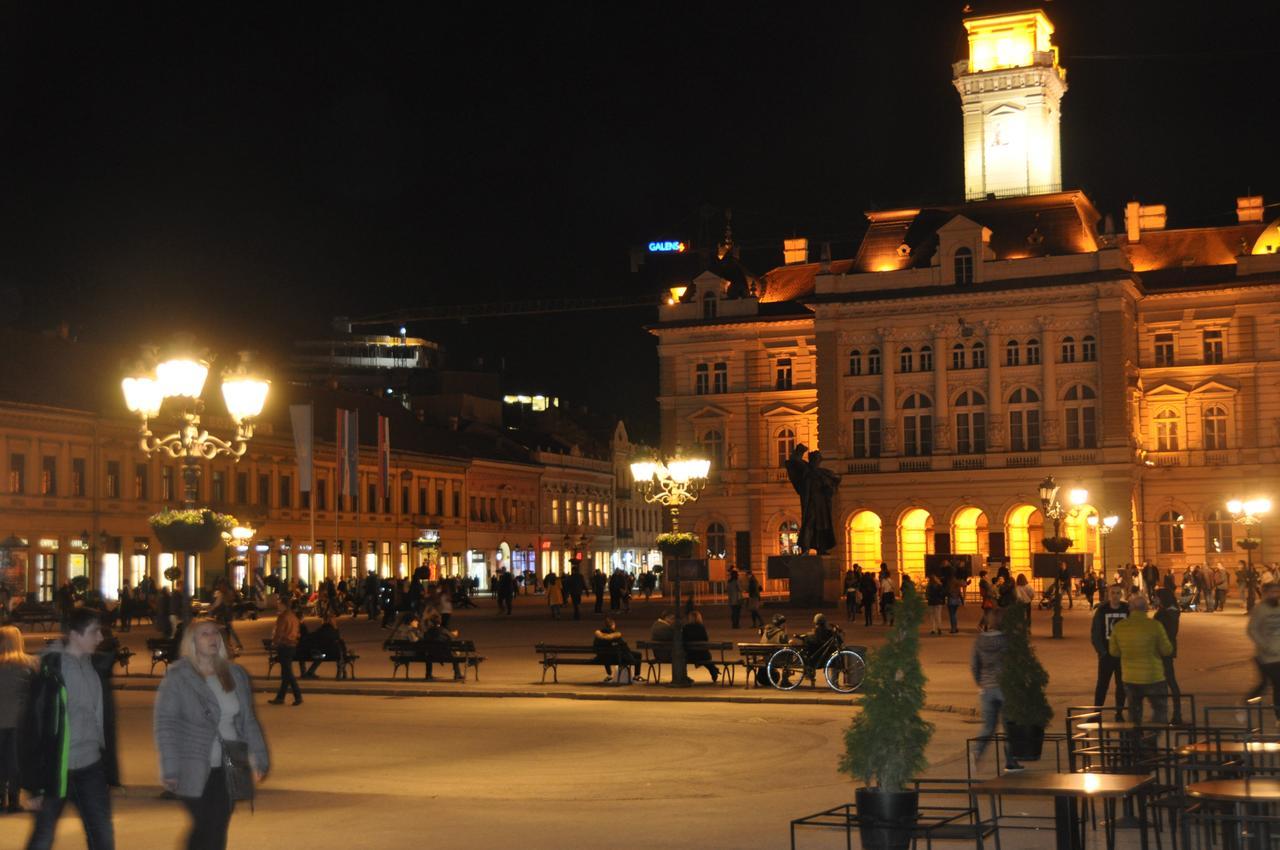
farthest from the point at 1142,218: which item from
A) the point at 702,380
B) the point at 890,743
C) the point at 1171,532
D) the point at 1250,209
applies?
the point at 890,743

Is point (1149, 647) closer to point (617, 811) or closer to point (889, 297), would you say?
point (617, 811)

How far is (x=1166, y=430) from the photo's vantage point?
3150 inches

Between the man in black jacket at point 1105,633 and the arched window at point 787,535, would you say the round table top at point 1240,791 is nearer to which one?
the man in black jacket at point 1105,633

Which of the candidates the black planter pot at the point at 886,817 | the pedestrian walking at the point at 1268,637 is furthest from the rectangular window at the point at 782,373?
the black planter pot at the point at 886,817

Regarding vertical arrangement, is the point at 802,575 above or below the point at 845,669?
above

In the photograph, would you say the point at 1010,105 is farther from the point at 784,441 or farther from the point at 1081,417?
the point at 784,441

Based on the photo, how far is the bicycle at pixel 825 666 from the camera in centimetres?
2683

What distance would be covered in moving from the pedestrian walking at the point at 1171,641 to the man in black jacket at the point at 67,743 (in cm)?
911

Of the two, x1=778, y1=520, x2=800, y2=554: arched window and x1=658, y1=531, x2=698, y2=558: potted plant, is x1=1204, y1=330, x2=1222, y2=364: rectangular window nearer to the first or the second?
x1=778, y1=520, x2=800, y2=554: arched window

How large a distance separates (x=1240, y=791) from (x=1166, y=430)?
73.9 m

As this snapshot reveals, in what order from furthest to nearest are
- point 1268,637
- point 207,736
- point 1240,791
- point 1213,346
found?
1. point 1213,346
2. point 1268,637
3. point 207,736
4. point 1240,791

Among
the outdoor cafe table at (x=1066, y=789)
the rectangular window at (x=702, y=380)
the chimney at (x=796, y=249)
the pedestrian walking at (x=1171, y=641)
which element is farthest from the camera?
the chimney at (x=796, y=249)

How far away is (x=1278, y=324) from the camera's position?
7788 centimetres

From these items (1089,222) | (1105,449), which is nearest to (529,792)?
(1105,449)
